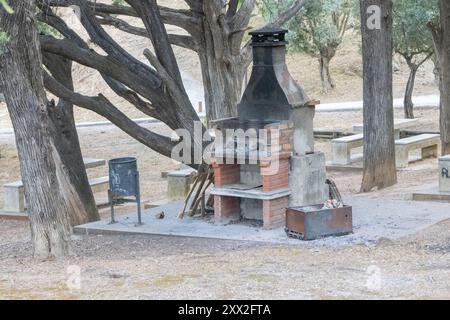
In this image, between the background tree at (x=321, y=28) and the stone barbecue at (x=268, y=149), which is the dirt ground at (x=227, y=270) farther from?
the background tree at (x=321, y=28)

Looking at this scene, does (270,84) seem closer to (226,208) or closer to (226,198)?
(226,198)

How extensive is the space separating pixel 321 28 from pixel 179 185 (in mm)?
21821

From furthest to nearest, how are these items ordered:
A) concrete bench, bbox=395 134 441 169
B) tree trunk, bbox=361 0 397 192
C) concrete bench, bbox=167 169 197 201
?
1. concrete bench, bbox=395 134 441 169
2. concrete bench, bbox=167 169 197 201
3. tree trunk, bbox=361 0 397 192

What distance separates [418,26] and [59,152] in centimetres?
1507

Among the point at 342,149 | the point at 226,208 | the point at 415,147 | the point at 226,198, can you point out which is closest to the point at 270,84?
the point at 226,198

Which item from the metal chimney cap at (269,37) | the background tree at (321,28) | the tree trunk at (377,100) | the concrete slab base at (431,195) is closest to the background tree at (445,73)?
the tree trunk at (377,100)

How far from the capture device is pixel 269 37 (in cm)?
1230

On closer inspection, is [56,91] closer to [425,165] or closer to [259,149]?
[259,149]

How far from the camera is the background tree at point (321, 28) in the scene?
119 ft

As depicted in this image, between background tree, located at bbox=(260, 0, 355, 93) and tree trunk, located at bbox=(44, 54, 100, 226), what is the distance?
20560mm

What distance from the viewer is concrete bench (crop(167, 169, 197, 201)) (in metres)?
17.1

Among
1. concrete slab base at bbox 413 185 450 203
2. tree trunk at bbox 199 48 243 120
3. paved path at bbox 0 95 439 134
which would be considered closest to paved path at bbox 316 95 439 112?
paved path at bbox 0 95 439 134

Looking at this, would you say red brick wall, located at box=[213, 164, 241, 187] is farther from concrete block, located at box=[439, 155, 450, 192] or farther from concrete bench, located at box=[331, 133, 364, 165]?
concrete bench, located at box=[331, 133, 364, 165]
